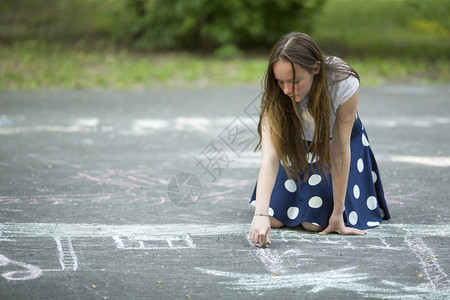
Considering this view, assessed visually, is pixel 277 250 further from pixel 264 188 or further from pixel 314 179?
pixel 314 179

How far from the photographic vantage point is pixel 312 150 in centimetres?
380

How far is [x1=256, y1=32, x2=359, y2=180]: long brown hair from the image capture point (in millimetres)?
3373

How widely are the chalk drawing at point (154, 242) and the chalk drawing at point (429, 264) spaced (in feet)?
4.05

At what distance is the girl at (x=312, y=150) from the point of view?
3434mm

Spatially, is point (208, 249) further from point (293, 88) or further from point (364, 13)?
point (364, 13)

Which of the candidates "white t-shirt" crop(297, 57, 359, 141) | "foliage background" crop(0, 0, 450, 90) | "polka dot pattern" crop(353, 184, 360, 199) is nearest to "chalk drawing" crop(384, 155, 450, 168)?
"polka dot pattern" crop(353, 184, 360, 199)

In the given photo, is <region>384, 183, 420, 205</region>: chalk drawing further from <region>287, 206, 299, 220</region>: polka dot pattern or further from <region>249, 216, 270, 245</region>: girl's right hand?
<region>249, 216, 270, 245</region>: girl's right hand

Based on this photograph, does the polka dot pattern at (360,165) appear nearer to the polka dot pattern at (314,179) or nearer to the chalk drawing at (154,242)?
the polka dot pattern at (314,179)

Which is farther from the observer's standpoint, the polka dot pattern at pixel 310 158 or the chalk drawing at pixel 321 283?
the polka dot pattern at pixel 310 158

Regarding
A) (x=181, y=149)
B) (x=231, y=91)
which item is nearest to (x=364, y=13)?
(x=231, y=91)

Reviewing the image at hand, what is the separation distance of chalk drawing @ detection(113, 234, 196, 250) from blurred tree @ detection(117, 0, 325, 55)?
33.2 feet

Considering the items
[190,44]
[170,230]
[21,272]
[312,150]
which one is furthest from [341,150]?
[190,44]

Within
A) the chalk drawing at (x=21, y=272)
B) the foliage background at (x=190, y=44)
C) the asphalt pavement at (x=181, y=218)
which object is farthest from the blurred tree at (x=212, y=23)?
the chalk drawing at (x=21, y=272)

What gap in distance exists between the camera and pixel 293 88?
3.41m
